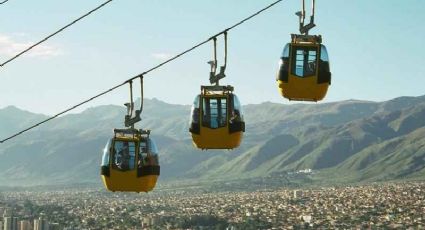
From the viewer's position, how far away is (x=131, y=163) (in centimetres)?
3102

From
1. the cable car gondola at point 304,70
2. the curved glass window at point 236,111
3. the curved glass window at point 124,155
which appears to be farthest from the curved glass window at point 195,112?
the cable car gondola at point 304,70

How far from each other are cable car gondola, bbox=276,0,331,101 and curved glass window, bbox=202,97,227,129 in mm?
2302

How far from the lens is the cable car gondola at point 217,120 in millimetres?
30156

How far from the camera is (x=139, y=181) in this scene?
30.4 metres

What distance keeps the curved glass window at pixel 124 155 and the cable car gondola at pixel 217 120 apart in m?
2.33

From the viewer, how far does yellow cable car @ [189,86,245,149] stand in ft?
99.0

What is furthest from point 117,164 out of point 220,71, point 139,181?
point 220,71

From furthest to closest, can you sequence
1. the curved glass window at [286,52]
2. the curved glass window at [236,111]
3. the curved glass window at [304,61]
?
the curved glass window at [236,111] → the curved glass window at [286,52] → the curved glass window at [304,61]

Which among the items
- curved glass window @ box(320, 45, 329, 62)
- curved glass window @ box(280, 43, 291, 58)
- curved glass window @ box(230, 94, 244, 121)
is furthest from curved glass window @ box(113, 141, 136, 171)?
curved glass window @ box(320, 45, 329, 62)

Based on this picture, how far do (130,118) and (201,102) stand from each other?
3354 millimetres

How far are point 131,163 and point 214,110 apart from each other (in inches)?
138

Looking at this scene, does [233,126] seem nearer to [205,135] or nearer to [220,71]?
[205,135]

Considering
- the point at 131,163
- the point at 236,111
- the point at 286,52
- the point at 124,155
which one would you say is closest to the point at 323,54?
the point at 286,52

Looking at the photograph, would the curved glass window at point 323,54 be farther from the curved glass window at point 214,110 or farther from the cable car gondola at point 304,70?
the curved glass window at point 214,110
